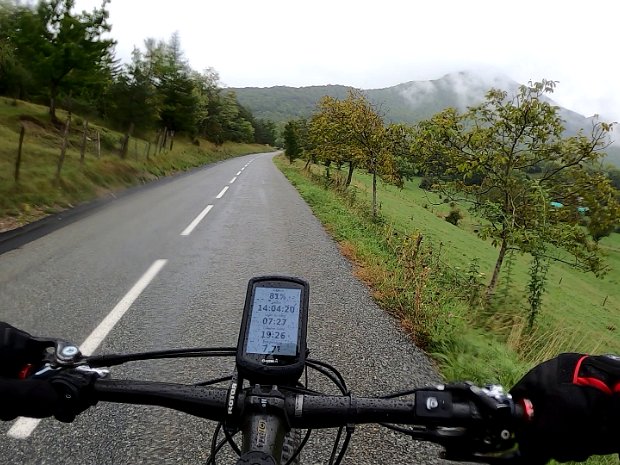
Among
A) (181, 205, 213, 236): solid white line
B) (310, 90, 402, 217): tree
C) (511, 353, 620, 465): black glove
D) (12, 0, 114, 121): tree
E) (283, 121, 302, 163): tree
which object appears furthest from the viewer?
(283, 121, 302, 163): tree

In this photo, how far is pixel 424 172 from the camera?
30.2 ft

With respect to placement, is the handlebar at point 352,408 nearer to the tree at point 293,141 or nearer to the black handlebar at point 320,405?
the black handlebar at point 320,405

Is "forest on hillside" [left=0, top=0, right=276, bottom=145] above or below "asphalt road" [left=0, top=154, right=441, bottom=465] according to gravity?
above

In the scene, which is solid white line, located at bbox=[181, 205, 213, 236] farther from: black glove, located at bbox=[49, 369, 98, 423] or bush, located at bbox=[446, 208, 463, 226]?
black glove, located at bbox=[49, 369, 98, 423]

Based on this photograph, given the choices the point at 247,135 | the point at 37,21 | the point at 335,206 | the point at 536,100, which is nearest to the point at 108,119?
the point at 37,21

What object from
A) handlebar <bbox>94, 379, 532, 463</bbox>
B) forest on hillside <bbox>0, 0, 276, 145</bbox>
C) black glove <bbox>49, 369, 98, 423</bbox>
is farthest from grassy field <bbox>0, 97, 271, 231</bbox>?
handlebar <bbox>94, 379, 532, 463</bbox>

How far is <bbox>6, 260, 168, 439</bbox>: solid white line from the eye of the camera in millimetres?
2756

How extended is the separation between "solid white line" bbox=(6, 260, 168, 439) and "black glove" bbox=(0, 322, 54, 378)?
182 centimetres

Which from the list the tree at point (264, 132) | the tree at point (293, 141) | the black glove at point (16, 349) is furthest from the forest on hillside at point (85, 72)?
the tree at point (264, 132)

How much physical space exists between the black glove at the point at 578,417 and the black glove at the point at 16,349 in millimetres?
1192

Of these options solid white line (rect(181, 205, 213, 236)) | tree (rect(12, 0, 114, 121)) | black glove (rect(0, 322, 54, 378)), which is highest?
tree (rect(12, 0, 114, 121))

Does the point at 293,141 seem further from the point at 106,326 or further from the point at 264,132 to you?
the point at 264,132

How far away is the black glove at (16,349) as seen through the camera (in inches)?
43.4

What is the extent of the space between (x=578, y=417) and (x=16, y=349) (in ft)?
4.25
